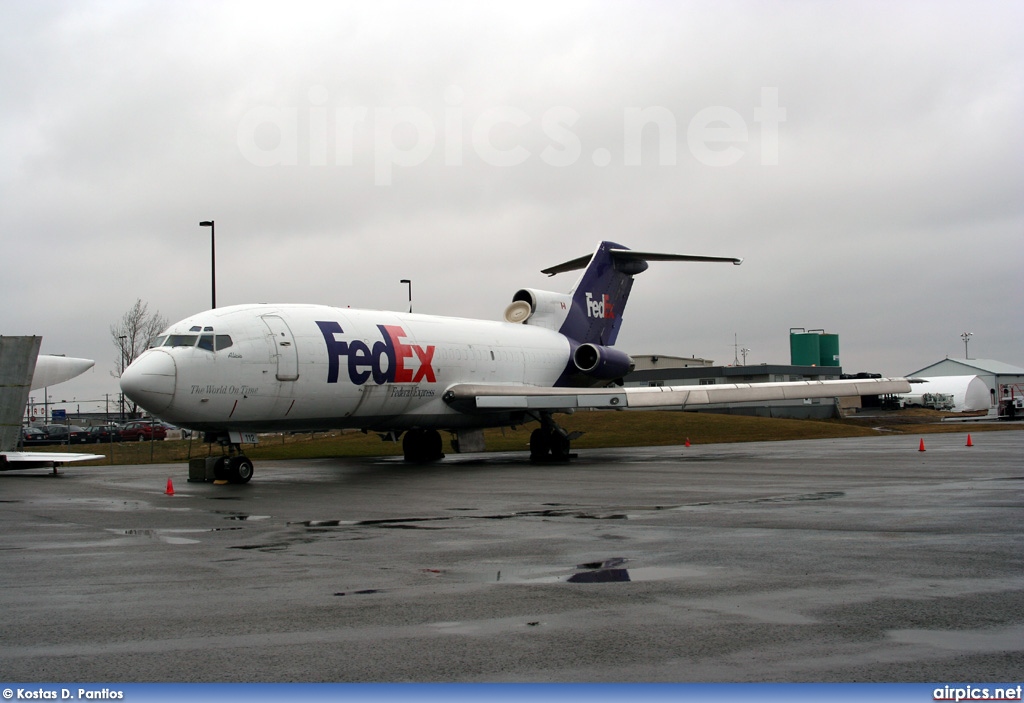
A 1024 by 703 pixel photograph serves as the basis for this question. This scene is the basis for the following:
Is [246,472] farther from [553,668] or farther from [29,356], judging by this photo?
[553,668]

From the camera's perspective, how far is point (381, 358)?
984 inches

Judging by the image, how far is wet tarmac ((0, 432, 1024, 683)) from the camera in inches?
211

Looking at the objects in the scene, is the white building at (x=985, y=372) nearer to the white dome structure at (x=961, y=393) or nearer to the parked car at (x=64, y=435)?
the white dome structure at (x=961, y=393)

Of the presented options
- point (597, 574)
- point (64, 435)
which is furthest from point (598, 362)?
point (64, 435)

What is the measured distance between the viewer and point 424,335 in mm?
27375

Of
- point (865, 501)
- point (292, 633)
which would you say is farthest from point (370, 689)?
point (865, 501)

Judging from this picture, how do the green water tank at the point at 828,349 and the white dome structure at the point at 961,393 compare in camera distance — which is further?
the green water tank at the point at 828,349

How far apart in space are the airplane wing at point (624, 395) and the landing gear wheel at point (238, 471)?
800cm

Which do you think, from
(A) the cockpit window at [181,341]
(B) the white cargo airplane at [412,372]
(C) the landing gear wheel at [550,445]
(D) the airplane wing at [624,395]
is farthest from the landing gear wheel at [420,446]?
(A) the cockpit window at [181,341]

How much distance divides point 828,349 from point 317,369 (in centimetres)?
9038

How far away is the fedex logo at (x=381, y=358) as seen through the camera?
23.7m

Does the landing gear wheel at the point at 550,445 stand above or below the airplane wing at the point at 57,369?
below

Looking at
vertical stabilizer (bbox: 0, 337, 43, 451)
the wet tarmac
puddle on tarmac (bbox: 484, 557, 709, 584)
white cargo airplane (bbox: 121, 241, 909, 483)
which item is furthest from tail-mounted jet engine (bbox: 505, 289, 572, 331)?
puddle on tarmac (bbox: 484, 557, 709, 584)

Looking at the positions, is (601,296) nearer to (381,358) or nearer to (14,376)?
(381,358)
